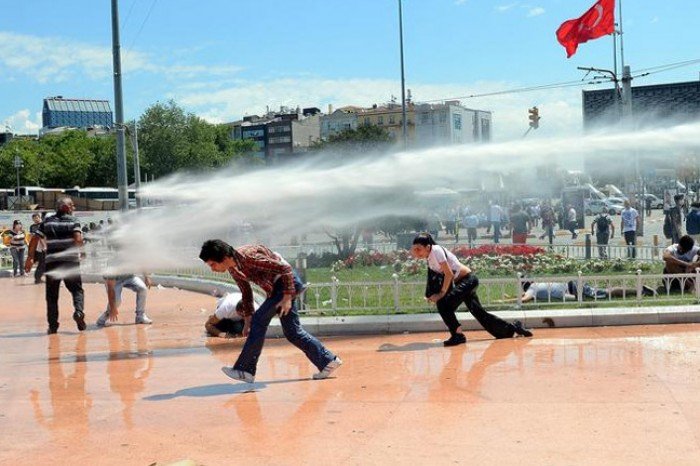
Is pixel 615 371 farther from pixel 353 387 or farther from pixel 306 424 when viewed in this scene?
pixel 306 424

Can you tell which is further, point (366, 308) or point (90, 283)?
point (90, 283)

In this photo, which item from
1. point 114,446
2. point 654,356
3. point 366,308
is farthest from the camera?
point 366,308

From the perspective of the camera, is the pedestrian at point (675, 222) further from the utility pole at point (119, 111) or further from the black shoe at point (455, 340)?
the utility pole at point (119, 111)

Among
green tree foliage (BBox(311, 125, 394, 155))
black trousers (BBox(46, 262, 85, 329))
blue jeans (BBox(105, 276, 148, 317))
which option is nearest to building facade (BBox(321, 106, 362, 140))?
green tree foliage (BBox(311, 125, 394, 155))

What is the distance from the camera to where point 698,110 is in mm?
55281

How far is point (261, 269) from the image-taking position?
288 inches

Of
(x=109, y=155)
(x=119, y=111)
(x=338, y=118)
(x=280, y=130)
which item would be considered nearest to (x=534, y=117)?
(x=119, y=111)

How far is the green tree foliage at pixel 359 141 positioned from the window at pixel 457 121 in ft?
138

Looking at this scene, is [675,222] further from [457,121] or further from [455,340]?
[457,121]

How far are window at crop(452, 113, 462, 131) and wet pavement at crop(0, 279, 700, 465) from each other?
224 ft

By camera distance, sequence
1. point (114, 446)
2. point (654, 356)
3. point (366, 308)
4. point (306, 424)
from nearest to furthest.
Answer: point (114, 446) → point (306, 424) → point (654, 356) → point (366, 308)

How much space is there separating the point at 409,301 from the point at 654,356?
3.82 meters

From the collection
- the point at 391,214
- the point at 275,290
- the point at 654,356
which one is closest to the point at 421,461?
the point at 275,290

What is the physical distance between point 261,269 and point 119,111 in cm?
941
